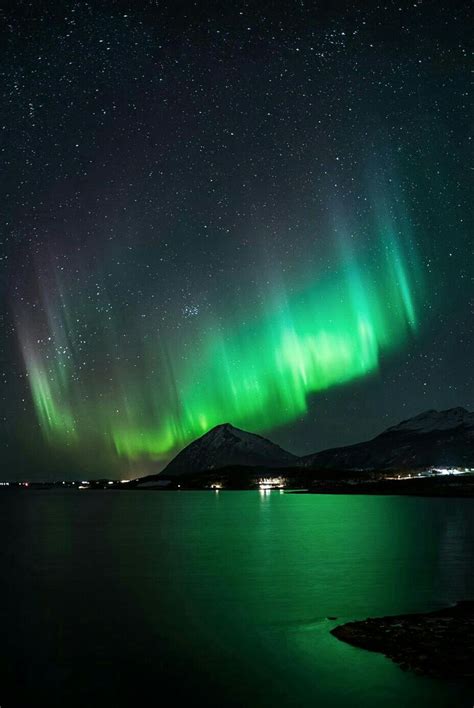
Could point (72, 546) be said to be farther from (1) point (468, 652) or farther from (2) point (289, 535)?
(1) point (468, 652)

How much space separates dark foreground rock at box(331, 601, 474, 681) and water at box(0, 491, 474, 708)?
492 mm

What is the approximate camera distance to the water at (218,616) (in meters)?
16.1

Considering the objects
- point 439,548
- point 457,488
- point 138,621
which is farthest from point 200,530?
point 457,488

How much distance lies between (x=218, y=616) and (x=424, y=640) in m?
9.62

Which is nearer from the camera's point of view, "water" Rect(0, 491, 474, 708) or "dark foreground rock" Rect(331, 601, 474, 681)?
"dark foreground rock" Rect(331, 601, 474, 681)

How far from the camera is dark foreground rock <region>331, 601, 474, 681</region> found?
15.9m

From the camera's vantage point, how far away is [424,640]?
18.2 metres

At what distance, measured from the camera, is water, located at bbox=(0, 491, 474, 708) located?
53.0ft

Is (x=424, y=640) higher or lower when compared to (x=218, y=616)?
lower

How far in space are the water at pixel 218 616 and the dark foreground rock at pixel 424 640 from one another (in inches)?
19.4

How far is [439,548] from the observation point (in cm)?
4662

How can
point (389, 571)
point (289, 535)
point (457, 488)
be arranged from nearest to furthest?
1. point (389, 571)
2. point (289, 535)
3. point (457, 488)

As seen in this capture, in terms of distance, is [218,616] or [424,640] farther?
[218,616]

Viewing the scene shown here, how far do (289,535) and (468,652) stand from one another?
48.4 metres
